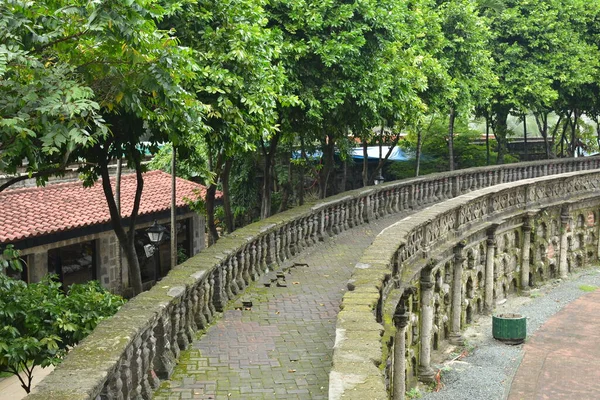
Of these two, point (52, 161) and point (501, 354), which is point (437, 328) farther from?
point (52, 161)

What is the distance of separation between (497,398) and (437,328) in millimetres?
2158

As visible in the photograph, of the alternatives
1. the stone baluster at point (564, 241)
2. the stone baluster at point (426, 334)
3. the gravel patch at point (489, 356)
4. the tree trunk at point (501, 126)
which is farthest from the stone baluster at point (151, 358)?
the tree trunk at point (501, 126)

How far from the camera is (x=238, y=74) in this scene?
14.0 meters

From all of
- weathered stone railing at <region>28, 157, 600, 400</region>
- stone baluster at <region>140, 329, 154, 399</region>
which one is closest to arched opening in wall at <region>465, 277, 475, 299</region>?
weathered stone railing at <region>28, 157, 600, 400</region>

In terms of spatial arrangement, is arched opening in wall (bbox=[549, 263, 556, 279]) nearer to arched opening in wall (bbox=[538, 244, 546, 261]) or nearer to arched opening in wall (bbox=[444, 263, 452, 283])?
arched opening in wall (bbox=[538, 244, 546, 261])

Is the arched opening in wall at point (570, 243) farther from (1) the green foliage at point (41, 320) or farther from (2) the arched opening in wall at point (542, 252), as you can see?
(1) the green foliage at point (41, 320)

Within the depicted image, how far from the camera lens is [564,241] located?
2555 centimetres

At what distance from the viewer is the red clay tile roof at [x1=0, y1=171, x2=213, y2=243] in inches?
722

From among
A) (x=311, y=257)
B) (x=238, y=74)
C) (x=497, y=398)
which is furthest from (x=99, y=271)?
(x=497, y=398)

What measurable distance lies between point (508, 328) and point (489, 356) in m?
1.15

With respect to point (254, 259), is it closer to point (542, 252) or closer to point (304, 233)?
point (304, 233)

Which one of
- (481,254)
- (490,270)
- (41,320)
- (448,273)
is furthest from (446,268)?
(41,320)

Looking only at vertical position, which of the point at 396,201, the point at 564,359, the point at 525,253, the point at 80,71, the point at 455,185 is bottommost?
the point at 564,359

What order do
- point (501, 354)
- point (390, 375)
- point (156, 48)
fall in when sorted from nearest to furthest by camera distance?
point (156, 48) → point (390, 375) → point (501, 354)
